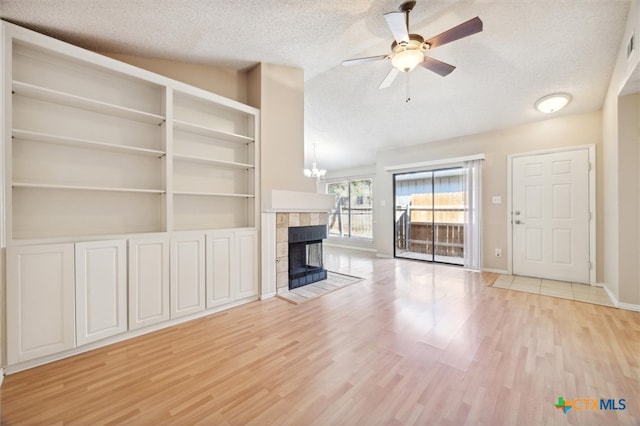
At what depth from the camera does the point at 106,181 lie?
2393 millimetres

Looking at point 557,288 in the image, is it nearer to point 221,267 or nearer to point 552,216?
point 552,216

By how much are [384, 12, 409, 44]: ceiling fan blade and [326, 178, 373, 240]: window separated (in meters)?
5.23

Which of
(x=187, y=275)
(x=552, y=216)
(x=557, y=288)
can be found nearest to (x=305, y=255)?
(x=187, y=275)

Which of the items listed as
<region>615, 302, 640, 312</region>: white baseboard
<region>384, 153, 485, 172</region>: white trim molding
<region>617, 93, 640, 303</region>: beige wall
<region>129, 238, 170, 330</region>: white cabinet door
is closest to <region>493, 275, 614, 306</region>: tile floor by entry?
<region>615, 302, 640, 312</region>: white baseboard

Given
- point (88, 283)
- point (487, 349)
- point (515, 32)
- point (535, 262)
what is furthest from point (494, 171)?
point (88, 283)

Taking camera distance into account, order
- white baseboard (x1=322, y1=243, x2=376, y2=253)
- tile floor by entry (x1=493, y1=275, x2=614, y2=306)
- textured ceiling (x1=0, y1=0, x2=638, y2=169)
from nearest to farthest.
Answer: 1. textured ceiling (x1=0, y1=0, x2=638, y2=169)
2. tile floor by entry (x1=493, y1=275, x2=614, y2=306)
3. white baseboard (x1=322, y1=243, x2=376, y2=253)

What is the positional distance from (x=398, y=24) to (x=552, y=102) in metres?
3.18

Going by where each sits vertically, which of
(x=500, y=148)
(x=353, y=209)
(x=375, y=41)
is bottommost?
(x=353, y=209)

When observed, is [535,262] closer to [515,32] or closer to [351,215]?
[515,32]

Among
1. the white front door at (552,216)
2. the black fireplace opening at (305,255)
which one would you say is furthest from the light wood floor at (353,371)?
the white front door at (552,216)

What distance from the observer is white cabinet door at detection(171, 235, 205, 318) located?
256cm

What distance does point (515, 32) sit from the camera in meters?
2.69

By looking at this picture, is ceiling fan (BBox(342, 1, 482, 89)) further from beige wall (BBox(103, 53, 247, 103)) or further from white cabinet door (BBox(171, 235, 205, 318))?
white cabinet door (BBox(171, 235, 205, 318))

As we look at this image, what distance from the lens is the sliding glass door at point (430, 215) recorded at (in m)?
5.50
